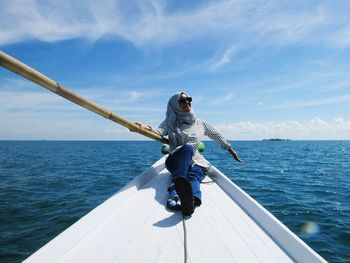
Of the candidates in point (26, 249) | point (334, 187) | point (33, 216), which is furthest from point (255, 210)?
point (334, 187)

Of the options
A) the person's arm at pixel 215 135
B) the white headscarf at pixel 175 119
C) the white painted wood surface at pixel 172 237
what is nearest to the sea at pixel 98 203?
the person's arm at pixel 215 135

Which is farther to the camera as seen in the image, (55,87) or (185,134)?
(185,134)

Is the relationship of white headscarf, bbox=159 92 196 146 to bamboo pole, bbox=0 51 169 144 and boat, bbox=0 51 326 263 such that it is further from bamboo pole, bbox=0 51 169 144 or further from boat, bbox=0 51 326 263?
boat, bbox=0 51 326 263

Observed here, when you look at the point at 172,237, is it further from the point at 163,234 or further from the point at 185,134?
the point at 185,134

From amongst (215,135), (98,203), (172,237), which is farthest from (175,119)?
(98,203)

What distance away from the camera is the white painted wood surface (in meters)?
2.15

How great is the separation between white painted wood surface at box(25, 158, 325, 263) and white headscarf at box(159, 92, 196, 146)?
1.28 meters

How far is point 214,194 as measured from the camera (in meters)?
4.05

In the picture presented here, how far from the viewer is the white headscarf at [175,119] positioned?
→ 4527 mm

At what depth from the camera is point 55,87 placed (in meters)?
2.67

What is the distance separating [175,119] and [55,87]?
2.31 metres

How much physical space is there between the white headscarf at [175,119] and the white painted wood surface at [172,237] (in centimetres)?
128

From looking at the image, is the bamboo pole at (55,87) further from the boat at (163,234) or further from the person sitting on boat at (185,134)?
the person sitting on boat at (185,134)

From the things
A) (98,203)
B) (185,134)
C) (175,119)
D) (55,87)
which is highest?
(55,87)
